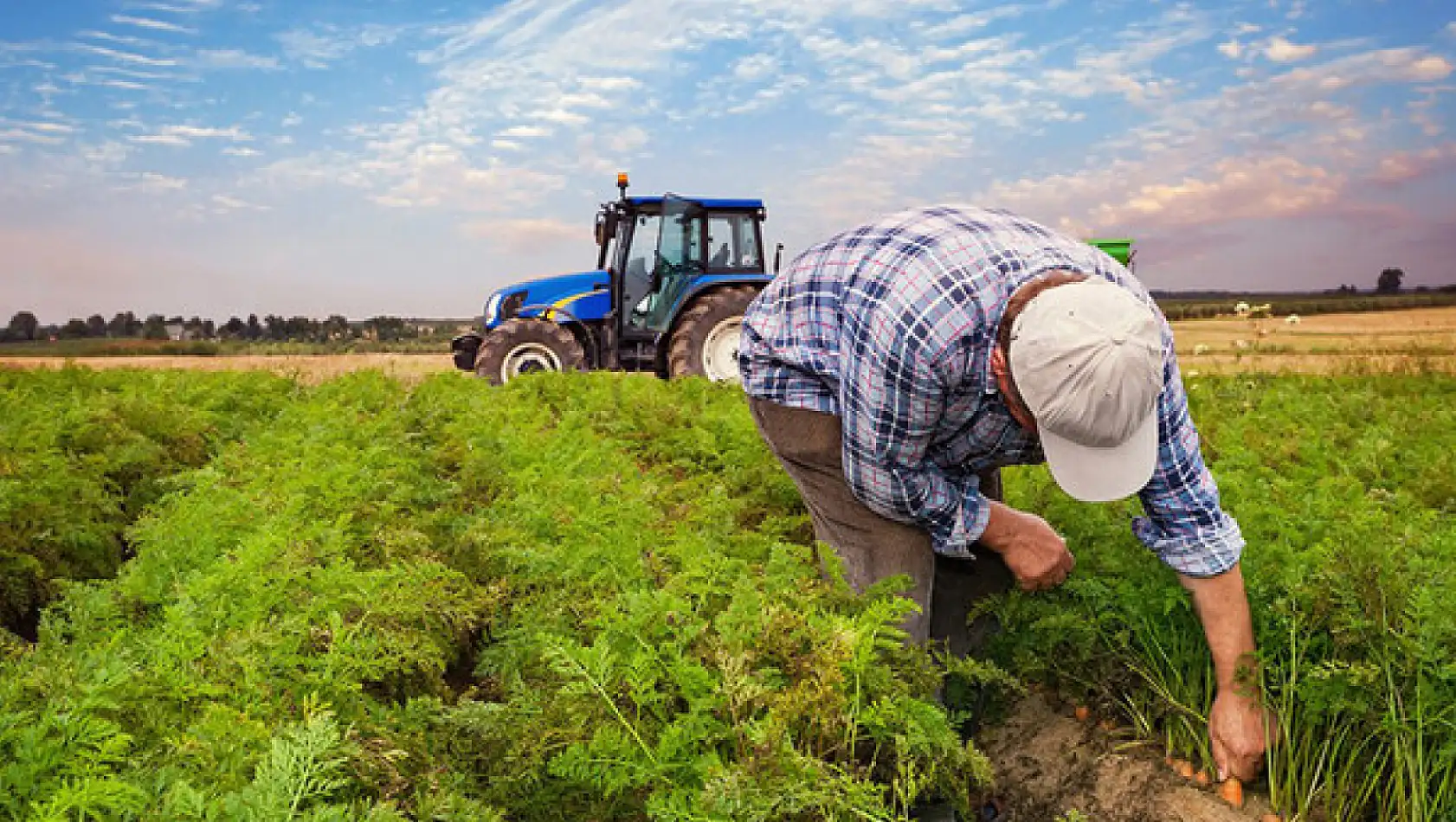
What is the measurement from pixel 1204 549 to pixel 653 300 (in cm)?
1171

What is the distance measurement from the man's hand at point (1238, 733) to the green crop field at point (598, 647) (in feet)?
0.25

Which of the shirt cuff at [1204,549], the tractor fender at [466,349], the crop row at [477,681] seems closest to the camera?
the crop row at [477,681]

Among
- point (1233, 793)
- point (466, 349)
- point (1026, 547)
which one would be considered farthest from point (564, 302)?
point (1233, 793)

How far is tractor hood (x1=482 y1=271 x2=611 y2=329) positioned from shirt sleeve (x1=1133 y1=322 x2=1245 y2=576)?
12.2m

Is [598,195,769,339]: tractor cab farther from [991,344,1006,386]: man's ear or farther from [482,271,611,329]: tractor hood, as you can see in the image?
[991,344,1006,386]: man's ear

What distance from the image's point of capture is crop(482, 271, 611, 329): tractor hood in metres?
15.1

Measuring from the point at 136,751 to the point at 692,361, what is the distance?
11.4 meters

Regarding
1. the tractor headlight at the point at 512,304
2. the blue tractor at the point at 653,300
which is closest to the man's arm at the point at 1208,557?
the blue tractor at the point at 653,300

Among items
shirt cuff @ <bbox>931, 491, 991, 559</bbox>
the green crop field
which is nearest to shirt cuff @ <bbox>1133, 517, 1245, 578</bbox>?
the green crop field

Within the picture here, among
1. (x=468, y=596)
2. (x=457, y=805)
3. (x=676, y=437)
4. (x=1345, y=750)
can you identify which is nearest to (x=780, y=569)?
(x=457, y=805)

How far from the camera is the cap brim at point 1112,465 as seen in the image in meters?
3.02

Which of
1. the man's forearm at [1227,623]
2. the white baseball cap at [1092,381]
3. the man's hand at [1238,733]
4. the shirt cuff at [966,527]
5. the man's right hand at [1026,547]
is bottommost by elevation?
the man's hand at [1238,733]

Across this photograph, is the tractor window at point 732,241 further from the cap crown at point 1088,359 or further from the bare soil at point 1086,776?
the cap crown at point 1088,359

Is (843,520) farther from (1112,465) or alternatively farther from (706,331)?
(706,331)
